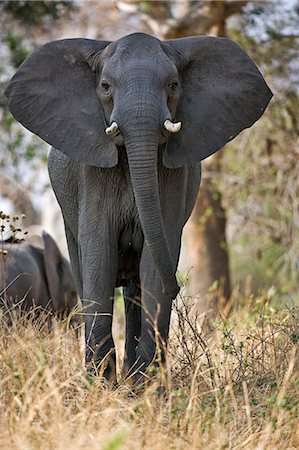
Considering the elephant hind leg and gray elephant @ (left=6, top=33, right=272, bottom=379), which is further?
the elephant hind leg

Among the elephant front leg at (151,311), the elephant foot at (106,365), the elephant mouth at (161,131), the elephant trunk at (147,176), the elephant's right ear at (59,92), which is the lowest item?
the elephant foot at (106,365)

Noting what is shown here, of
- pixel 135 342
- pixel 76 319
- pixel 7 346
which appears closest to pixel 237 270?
pixel 76 319

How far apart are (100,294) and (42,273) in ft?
16.1

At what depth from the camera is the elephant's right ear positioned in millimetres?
6762

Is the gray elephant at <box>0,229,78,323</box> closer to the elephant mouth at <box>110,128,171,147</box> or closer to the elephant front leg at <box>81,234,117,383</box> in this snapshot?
the elephant front leg at <box>81,234,117,383</box>

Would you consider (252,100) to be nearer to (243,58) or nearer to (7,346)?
(243,58)

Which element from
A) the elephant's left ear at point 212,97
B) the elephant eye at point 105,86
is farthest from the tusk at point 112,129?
the elephant's left ear at point 212,97

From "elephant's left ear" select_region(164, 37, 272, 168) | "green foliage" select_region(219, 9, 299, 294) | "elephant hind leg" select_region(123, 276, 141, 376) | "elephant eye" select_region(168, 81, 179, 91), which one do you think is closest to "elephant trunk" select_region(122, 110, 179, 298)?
"elephant eye" select_region(168, 81, 179, 91)

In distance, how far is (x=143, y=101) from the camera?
612 cm

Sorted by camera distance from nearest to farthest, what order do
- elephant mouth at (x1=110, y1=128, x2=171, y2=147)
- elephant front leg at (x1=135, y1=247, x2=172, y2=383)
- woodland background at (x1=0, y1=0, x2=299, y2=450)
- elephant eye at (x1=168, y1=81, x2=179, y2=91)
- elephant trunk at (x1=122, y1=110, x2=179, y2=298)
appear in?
woodland background at (x1=0, y1=0, x2=299, y2=450), elephant trunk at (x1=122, y1=110, x2=179, y2=298), elephant mouth at (x1=110, y1=128, x2=171, y2=147), elephant eye at (x1=168, y1=81, x2=179, y2=91), elephant front leg at (x1=135, y1=247, x2=172, y2=383)

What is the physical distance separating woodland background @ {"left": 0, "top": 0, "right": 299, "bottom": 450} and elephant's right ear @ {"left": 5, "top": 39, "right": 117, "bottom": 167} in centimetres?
117

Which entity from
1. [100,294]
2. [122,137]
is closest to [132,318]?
[100,294]

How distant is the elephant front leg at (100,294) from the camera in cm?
677

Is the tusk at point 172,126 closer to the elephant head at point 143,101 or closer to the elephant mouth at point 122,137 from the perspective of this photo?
the elephant head at point 143,101
